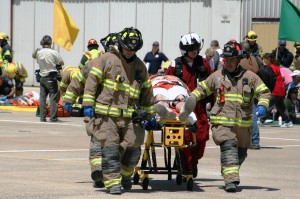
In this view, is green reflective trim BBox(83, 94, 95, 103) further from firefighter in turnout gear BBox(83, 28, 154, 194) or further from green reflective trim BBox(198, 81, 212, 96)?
green reflective trim BBox(198, 81, 212, 96)

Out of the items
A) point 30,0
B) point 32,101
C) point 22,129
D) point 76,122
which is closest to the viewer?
point 22,129

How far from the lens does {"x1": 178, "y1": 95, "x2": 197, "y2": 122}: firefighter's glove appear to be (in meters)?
12.2

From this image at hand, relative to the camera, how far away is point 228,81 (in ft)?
41.9

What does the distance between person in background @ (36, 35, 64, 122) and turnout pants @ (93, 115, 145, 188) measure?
1164 cm

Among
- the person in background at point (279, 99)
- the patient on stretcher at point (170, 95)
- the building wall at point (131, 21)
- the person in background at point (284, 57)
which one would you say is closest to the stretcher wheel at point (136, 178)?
the patient on stretcher at point (170, 95)

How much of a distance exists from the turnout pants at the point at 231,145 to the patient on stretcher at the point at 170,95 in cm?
38

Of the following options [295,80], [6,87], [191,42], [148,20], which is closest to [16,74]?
[6,87]

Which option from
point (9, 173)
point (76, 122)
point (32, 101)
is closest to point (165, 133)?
point (9, 173)

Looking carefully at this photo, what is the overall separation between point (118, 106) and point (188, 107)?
2.56ft

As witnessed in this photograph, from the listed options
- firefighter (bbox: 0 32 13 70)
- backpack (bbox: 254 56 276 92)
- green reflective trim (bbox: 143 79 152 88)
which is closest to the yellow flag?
firefighter (bbox: 0 32 13 70)

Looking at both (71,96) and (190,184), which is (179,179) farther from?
(71,96)

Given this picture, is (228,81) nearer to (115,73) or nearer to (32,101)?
(115,73)

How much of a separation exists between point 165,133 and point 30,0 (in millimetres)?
26932

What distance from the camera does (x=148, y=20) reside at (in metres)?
37.0
